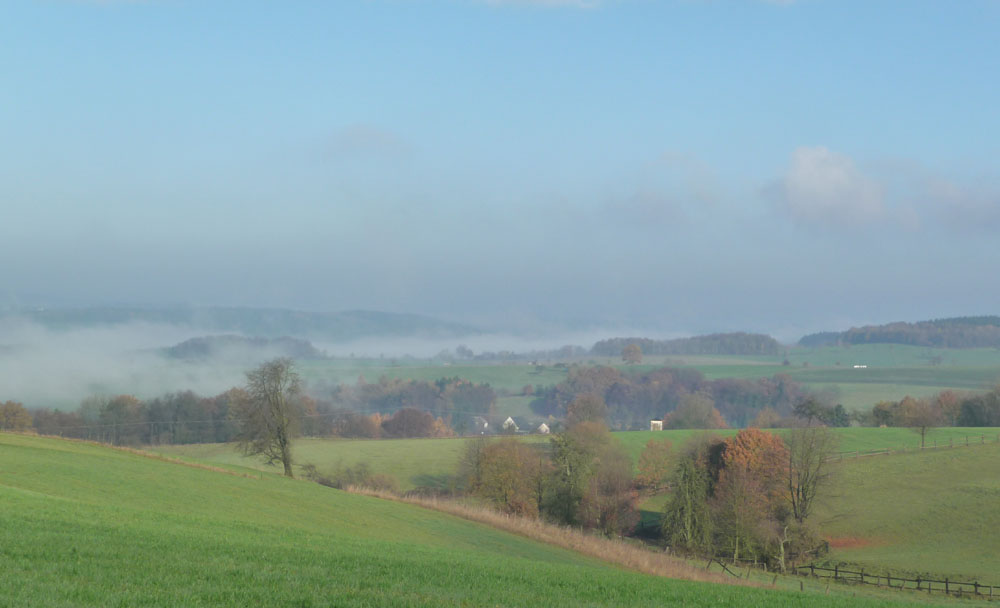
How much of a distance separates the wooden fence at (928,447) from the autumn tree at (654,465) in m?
17.0

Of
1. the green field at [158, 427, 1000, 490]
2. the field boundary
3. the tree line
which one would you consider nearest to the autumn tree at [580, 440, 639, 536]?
the green field at [158, 427, 1000, 490]

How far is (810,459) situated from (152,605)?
207ft

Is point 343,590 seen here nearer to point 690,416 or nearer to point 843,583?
point 843,583

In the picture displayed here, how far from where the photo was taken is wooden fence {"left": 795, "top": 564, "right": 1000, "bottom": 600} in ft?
128

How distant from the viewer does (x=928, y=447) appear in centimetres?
8938

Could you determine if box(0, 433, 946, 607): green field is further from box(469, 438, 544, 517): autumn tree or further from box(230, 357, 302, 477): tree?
box(469, 438, 544, 517): autumn tree

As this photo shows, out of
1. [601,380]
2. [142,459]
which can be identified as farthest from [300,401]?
[601,380]

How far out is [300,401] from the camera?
6275 centimetres

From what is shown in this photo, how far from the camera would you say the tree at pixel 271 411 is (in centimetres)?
5691

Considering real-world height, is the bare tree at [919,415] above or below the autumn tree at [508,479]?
above

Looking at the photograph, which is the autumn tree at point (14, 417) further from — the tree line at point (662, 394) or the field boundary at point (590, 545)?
the tree line at point (662, 394)

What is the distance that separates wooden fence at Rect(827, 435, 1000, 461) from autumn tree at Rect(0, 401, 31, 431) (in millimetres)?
97488

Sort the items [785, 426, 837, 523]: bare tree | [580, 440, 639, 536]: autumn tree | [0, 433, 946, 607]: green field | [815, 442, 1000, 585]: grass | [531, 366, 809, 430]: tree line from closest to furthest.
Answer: [0, 433, 946, 607]: green field
[815, 442, 1000, 585]: grass
[580, 440, 639, 536]: autumn tree
[785, 426, 837, 523]: bare tree
[531, 366, 809, 430]: tree line

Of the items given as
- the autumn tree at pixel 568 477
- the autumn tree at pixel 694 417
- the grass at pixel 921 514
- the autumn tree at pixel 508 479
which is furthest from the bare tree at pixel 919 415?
the autumn tree at pixel 508 479
